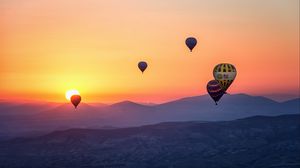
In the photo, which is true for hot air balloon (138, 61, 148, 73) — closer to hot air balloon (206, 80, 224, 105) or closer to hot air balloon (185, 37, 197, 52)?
hot air balloon (185, 37, 197, 52)

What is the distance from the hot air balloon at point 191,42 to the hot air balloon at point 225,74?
10219 millimetres

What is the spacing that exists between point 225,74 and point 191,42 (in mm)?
14729

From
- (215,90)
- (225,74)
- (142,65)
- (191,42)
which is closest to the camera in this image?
(225,74)

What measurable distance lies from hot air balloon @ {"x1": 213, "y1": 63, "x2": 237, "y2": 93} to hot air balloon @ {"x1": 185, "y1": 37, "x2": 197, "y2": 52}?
10.2 m

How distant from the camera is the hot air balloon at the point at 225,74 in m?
150

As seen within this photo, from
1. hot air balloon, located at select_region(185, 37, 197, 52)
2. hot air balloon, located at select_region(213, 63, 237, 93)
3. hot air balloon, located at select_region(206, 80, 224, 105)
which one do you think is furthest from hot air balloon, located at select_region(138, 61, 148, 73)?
hot air balloon, located at select_region(213, 63, 237, 93)

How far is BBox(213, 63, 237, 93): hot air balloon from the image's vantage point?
5901 inches

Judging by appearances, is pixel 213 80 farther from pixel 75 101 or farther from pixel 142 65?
pixel 75 101

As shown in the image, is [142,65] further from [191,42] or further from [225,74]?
[225,74]

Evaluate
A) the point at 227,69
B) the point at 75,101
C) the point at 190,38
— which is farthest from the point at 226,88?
the point at 75,101

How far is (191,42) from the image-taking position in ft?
519

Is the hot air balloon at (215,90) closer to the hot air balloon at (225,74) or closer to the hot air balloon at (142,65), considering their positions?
the hot air balloon at (225,74)

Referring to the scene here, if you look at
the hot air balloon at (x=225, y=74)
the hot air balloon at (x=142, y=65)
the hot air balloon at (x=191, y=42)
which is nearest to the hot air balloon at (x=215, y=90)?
the hot air balloon at (x=225, y=74)

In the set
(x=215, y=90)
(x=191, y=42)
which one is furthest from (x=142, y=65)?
(x=215, y=90)
